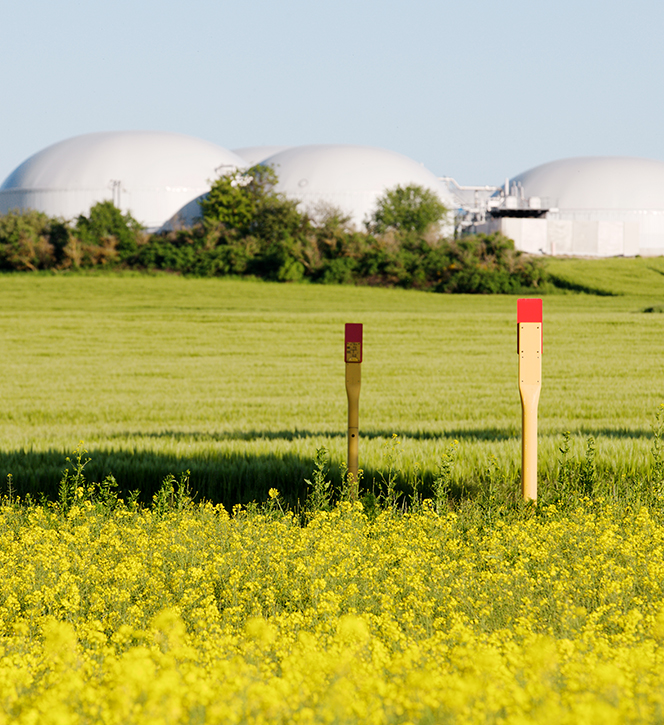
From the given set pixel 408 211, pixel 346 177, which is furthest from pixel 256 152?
pixel 408 211

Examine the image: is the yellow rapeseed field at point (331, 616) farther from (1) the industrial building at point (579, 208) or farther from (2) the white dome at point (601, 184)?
(2) the white dome at point (601, 184)

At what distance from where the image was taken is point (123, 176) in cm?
6456

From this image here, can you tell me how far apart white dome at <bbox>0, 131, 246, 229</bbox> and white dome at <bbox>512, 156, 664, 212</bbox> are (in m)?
30.0

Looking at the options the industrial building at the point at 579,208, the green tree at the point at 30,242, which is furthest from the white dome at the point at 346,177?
the green tree at the point at 30,242

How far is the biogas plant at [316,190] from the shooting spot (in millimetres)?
63938

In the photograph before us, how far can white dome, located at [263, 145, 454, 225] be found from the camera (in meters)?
64.1

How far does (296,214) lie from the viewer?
5103 cm

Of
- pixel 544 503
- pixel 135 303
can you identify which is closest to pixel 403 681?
pixel 544 503

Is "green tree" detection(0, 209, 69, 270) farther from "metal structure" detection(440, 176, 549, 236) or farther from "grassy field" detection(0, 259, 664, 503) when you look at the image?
"metal structure" detection(440, 176, 549, 236)

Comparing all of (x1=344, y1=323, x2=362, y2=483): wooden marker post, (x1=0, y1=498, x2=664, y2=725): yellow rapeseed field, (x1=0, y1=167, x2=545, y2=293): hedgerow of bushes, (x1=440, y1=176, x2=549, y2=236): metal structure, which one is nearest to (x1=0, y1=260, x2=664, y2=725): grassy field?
(x1=0, y1=498, x2=664, y2=725): yellow rapeseed field

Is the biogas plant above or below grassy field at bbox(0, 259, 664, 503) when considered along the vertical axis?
above

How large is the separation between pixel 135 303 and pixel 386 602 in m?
31.8

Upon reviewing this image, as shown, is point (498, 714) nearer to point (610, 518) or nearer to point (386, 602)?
point (386, 602)

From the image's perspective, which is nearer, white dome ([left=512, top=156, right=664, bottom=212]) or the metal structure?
the metal structure
